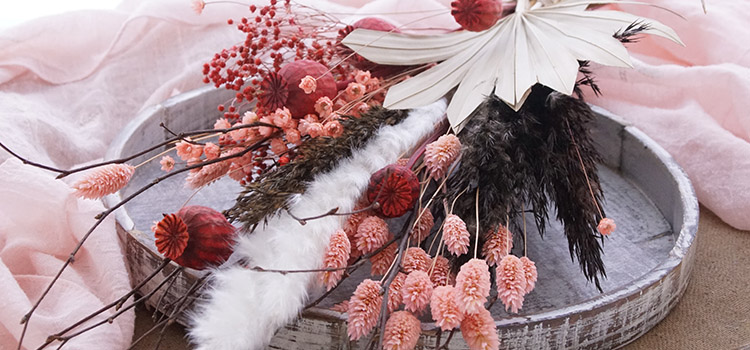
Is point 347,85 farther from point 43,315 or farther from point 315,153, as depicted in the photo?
point 43,315

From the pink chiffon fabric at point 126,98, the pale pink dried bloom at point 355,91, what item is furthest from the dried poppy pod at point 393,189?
the pink chiffon fabric at point 126,98

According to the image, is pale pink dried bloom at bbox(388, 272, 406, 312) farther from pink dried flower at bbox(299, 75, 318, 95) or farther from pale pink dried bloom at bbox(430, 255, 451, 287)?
pink dried flower at bbox(299, 75, 318, 95)

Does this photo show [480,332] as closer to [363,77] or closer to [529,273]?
[529,273]

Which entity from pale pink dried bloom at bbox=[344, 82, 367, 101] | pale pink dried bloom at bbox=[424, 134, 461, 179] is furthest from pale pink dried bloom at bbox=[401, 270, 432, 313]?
pale pink dried bloom at bbox=[344, 82, 367, 101]

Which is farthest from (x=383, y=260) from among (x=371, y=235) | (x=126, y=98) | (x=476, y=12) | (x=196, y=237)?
(x=126, y=98)

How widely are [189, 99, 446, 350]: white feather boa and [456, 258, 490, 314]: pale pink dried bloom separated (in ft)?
0.31

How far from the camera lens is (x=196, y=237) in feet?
1.53

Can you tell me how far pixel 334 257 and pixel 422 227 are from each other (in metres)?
0.09

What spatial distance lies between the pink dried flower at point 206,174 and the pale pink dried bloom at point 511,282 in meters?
0.25

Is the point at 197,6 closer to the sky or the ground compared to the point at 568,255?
closer to the sky

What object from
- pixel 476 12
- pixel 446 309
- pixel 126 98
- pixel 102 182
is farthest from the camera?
pixel 126 98

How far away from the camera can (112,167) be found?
520mm

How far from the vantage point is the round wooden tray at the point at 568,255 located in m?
0.47

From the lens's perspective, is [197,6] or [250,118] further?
[197,6]
